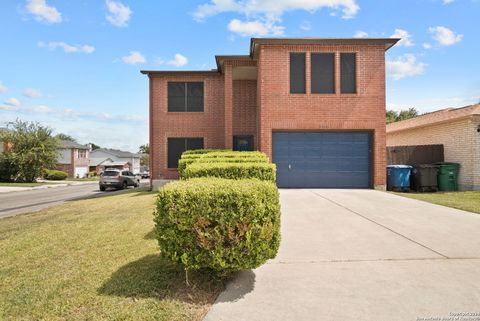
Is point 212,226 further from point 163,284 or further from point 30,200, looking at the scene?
point 30,200

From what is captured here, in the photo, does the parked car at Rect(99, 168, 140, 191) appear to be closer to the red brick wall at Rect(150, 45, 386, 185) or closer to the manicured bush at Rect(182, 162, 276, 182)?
the red brick wall at Rect(150, 45, 386, 185)

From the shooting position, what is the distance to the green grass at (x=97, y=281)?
11.1 feet

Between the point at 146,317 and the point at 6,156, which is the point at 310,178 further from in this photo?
the point at 6,156

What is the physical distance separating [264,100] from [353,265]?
975 centimetres

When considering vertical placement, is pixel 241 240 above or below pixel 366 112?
below

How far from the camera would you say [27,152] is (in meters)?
35.2

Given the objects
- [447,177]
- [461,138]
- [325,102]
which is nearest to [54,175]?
[325,102]

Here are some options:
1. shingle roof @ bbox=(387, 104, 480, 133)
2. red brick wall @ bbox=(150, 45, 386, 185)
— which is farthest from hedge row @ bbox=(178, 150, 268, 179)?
shingle roof @ bbox=(387, 104, 480, 133)

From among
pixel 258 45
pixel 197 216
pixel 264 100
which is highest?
pixel 258 45

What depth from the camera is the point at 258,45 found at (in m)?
13.4

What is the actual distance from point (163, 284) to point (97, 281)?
101 centimetres

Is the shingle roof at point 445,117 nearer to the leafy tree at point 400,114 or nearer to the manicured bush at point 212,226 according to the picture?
the manicured bush at point 212,226

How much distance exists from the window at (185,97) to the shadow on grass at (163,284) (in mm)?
13457

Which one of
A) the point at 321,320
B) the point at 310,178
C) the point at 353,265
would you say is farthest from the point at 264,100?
the point at 321,320
